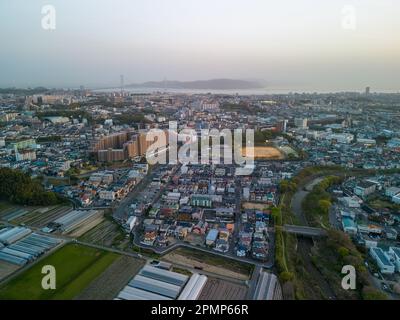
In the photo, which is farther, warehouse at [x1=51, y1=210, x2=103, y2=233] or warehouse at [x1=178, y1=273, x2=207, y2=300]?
warehouse at [x1=51, y1=210, x2=103, y2=233]

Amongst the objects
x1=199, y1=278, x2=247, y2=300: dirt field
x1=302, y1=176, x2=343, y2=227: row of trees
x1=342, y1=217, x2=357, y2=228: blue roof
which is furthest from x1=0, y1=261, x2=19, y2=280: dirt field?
x1=342, y1=217, x2=357, y2=228: blue roof

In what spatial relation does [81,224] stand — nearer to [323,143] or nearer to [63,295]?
[63,295]

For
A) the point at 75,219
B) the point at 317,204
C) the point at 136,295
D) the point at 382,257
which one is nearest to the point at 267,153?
the point at 317,204

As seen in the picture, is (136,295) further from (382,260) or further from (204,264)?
(382,260)

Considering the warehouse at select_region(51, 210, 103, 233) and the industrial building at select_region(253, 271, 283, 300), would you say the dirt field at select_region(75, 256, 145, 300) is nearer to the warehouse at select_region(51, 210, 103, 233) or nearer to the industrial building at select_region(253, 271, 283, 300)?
the warehouse at select_region(51, 210, 103, 233)

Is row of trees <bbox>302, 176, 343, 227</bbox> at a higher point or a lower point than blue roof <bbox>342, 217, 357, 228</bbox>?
higher

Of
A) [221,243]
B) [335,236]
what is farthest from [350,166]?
[221,243]
